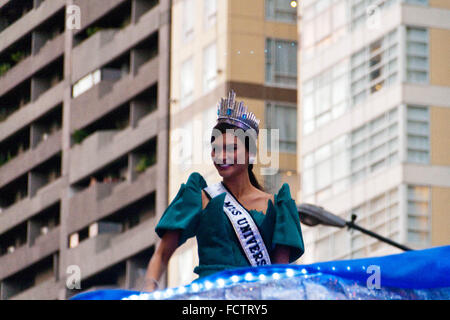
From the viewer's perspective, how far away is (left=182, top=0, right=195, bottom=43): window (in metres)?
55.0

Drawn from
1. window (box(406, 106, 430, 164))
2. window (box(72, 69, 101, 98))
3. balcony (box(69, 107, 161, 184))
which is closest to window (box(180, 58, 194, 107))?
balcony (box(69, 107, 161, 184))

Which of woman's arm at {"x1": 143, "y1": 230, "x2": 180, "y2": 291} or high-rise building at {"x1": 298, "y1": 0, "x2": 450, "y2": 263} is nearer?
woman's arm at {"x1": 143, "y1": 230, "x2": 180, "y2": 291}

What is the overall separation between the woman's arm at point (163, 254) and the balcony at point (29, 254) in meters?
57.2

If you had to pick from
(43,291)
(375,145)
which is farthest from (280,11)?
(43,291)

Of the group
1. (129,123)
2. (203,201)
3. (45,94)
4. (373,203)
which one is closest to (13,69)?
(45,94)

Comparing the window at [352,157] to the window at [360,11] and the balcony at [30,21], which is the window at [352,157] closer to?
the window at [360,11]

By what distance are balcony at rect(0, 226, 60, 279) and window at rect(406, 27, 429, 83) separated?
2738 cm

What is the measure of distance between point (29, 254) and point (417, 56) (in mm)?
30109

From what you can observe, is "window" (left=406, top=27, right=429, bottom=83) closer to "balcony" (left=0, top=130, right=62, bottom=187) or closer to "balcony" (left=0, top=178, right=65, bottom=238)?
"balcony" (left=0, top=178, right=65, bottom=238)

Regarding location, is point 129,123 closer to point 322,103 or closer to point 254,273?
point 322,103

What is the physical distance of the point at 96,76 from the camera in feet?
219

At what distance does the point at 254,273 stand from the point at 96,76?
2311 inches

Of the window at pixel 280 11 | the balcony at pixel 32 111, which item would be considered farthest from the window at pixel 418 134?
the balcony at pixel 32 111

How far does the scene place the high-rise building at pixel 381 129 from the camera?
1673 inches
